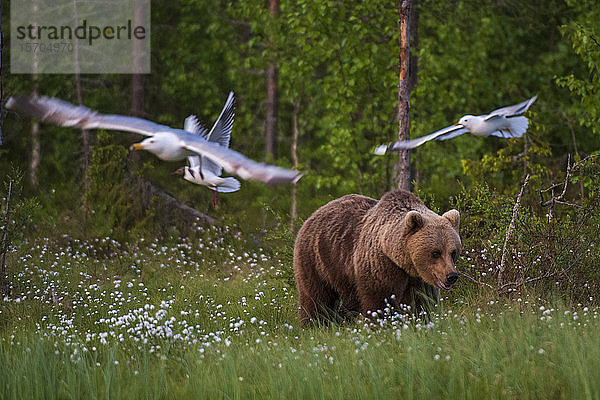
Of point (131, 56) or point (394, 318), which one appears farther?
point (131, 56)

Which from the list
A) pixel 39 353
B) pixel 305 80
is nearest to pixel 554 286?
pixel 39 353

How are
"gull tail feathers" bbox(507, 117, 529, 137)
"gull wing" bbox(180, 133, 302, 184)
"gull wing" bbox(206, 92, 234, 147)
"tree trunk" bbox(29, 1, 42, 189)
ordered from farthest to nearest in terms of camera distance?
"tree trunk" bbox(29, 1, 42, 189) → "gull tail feathers" bbox(507, 117, 529, 137) → "gull wing" bbox(206, 92, 234, 147) → "gull wing" bbox(180, 133, 302, 184)

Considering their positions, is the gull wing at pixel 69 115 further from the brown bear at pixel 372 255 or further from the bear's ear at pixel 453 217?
the bear's ear at pixel 453 217

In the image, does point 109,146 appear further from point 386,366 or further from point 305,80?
point 386,366

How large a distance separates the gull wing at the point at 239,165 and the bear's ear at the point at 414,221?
2296 mm

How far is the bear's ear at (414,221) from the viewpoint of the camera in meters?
7.41

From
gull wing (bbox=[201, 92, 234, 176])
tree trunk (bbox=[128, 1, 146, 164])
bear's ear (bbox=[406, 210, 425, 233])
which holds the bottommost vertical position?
bear's ear (bbox=[406, 210, 425, 233])

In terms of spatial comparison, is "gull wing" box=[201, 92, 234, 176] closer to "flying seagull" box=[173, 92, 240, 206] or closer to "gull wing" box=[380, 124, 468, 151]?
"flying seagull" box=[173, 92, 240, 206]

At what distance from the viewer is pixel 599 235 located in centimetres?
905

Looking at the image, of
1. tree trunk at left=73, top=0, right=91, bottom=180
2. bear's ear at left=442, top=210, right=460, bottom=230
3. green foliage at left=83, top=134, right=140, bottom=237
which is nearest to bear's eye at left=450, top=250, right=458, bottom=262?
bear's ear at left=442, top=210, right=460, bottom=230

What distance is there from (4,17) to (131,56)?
3.37 metres

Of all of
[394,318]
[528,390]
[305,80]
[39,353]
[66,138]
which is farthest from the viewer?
[66,138]

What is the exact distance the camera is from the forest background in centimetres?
1081

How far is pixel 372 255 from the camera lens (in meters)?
7.86
